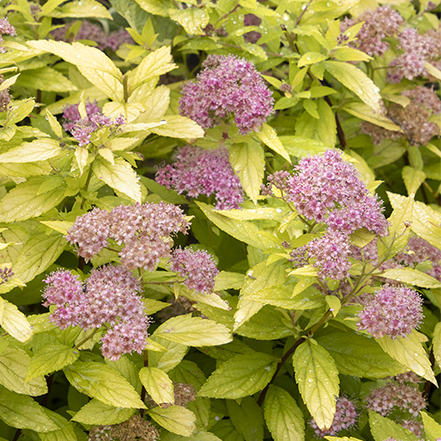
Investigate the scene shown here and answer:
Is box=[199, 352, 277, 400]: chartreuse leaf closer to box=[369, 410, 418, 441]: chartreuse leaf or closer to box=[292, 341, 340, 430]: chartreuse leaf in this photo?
box=[292, 341, 340, 430]: chartreuse leaf

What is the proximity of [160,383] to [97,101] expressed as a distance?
130 cm

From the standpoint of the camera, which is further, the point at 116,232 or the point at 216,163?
the point at 216,163

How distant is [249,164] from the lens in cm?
174

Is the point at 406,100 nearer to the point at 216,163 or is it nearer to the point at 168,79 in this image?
the point at 216,163

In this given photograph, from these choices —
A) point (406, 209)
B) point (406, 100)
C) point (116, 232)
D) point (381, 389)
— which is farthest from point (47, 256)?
point (406, 100)

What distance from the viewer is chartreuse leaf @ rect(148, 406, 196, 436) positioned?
4.30ft

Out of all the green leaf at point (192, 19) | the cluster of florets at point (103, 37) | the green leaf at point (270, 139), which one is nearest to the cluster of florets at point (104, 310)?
the green leaf at point (270, 139)

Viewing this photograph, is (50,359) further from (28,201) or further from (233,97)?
(233,97)

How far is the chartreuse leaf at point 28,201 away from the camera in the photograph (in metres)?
1.42

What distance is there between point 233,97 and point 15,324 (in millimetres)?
1006

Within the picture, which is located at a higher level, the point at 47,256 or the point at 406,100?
the point at 406,100

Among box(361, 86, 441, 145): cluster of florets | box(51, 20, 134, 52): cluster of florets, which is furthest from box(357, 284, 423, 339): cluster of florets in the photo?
box(51, 20, 134, 52): cluster of florets

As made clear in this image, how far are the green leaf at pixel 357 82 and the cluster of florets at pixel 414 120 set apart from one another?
0.93ft

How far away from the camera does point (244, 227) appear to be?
159 cm
